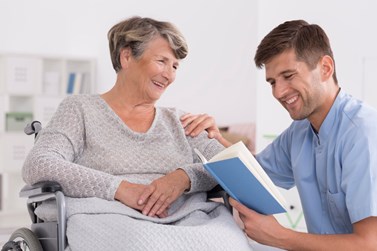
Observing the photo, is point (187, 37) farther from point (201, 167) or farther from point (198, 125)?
point (201, 167)

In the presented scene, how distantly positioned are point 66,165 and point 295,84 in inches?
27.3

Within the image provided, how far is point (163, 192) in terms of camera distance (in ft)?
6.28

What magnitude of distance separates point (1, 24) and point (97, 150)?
465 centimetres

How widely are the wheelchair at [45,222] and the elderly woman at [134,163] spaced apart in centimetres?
3

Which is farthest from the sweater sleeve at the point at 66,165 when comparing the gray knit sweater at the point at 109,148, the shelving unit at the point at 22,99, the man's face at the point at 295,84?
the shelving unit at the point at 22,99

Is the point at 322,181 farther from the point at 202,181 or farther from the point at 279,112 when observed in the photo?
the point at 279,112

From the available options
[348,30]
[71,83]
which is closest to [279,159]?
[348,30]

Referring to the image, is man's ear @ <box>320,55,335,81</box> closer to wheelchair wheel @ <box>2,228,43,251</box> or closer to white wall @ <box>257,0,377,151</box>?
wheelchair wheel @ <box>2,228,43,251</box>

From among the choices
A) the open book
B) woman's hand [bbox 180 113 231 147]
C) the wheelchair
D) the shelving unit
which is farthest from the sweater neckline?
the shelving unit

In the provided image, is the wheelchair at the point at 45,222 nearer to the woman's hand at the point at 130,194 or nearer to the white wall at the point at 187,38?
the woman's hand at the point at 130,194

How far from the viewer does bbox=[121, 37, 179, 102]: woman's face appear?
2.14 meters

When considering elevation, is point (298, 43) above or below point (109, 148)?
above

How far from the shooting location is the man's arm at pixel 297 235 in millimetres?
1735

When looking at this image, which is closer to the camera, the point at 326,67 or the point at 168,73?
the point at 326,67
